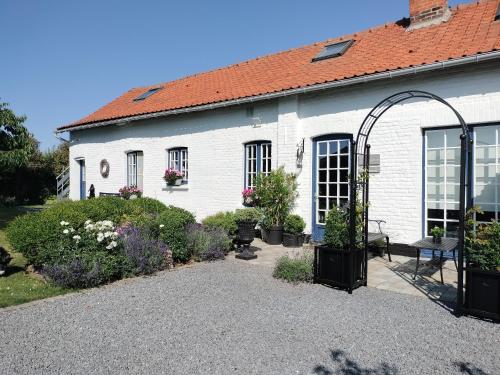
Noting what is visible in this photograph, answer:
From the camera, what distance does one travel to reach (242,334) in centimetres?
397

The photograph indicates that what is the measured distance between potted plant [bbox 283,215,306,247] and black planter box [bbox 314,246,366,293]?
316cm

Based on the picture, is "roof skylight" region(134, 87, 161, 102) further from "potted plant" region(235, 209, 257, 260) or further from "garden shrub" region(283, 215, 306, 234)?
"potted plant" region(235, 209, 257, 260)

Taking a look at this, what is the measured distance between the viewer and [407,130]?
7.75 m

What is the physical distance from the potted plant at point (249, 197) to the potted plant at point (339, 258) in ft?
14.3

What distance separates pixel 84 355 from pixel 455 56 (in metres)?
7.36

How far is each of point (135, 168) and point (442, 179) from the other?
10.6m

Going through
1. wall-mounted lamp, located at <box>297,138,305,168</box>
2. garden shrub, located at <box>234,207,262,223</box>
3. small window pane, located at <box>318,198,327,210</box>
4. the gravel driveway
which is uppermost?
wall-mounted lamp, located at <box>297,138,305,168</box>

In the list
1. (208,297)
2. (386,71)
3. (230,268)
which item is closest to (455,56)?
(386,71)

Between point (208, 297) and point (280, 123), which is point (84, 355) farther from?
point (280, 123)

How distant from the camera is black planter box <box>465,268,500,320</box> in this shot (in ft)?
13.8

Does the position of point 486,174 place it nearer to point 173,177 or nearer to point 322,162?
point 322,162

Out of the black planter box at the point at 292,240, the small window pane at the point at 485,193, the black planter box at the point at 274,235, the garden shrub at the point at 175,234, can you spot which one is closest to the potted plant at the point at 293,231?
the black planter box at the point at 292,240

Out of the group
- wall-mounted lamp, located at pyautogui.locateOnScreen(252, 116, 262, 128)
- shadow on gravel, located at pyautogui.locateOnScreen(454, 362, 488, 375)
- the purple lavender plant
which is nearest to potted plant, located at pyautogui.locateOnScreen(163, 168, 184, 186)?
wall-mounted lamp, located at pyautogui.locateOnScreen(252, 116, 262, 128)

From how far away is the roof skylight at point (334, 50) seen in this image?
34.0ft
